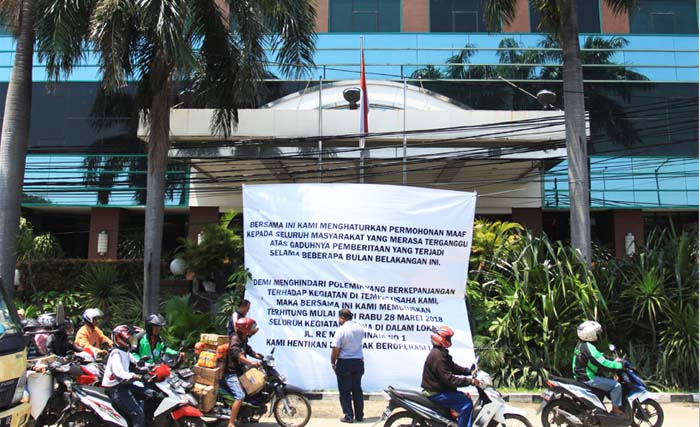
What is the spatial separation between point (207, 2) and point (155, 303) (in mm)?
6037

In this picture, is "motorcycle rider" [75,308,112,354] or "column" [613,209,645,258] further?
"column" [613,209,645,258]

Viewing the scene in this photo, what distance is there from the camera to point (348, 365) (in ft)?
25.0

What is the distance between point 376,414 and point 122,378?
3689 mm

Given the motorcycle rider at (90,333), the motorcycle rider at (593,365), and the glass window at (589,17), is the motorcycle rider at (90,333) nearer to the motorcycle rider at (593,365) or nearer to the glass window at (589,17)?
the motorcycle rider at (593,365)

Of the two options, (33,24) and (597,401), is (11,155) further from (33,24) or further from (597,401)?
(597,401)

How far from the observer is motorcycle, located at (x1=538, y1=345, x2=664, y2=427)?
6.73m

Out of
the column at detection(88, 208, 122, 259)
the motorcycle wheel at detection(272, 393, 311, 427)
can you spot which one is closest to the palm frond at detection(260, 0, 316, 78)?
the motorcycle wheel at detection(272, 393, 311, 427)

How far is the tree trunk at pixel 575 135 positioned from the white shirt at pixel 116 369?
26.6 feet

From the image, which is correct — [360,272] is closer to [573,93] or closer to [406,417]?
[406,417]

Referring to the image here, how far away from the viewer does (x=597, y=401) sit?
675 cm

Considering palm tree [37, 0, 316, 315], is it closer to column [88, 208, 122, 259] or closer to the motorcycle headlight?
the motorcycle headlight

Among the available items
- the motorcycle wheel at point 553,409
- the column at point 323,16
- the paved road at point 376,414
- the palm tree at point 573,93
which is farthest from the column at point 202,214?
the motorcycle wheel at point 553,409

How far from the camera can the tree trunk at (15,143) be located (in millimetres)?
10953

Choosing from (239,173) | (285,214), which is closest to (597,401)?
(285,214)
